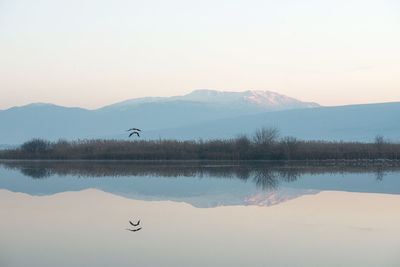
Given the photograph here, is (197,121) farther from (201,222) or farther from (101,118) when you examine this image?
(201,222)

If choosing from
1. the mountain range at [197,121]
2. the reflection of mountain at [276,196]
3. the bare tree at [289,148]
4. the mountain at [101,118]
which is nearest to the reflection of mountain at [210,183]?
the reflection of mountain at [276,196]

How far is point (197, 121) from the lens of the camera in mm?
174375

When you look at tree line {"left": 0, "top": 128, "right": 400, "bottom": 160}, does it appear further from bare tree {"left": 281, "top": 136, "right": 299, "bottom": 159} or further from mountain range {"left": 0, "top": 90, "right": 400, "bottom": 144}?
mountain range {"left": 0, "top": 90, "right": 400, "bottom": 144}

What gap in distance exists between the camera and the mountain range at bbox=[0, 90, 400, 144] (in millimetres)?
125500

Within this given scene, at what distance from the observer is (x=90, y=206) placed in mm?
14703

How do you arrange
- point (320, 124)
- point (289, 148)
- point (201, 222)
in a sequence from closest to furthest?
point (201, 222) → point (289, 148) → point (320, 124)

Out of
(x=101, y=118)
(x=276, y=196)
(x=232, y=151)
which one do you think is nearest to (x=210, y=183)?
(x=276, y=196)

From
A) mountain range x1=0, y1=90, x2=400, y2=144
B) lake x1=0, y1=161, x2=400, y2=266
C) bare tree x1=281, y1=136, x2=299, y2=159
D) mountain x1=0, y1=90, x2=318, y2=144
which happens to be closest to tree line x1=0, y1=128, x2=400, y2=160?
bare tree x1=281, y1=136, x2=299, y2=159

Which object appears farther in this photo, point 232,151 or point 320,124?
point 320,124

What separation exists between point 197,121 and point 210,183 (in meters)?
154

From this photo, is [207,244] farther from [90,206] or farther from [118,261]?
[90,206]

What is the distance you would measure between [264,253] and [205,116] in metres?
171

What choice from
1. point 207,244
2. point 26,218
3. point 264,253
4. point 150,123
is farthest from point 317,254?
point 150,123

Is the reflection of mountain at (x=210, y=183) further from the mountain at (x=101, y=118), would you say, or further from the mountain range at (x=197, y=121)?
the mountain at (x=101, y=118)
